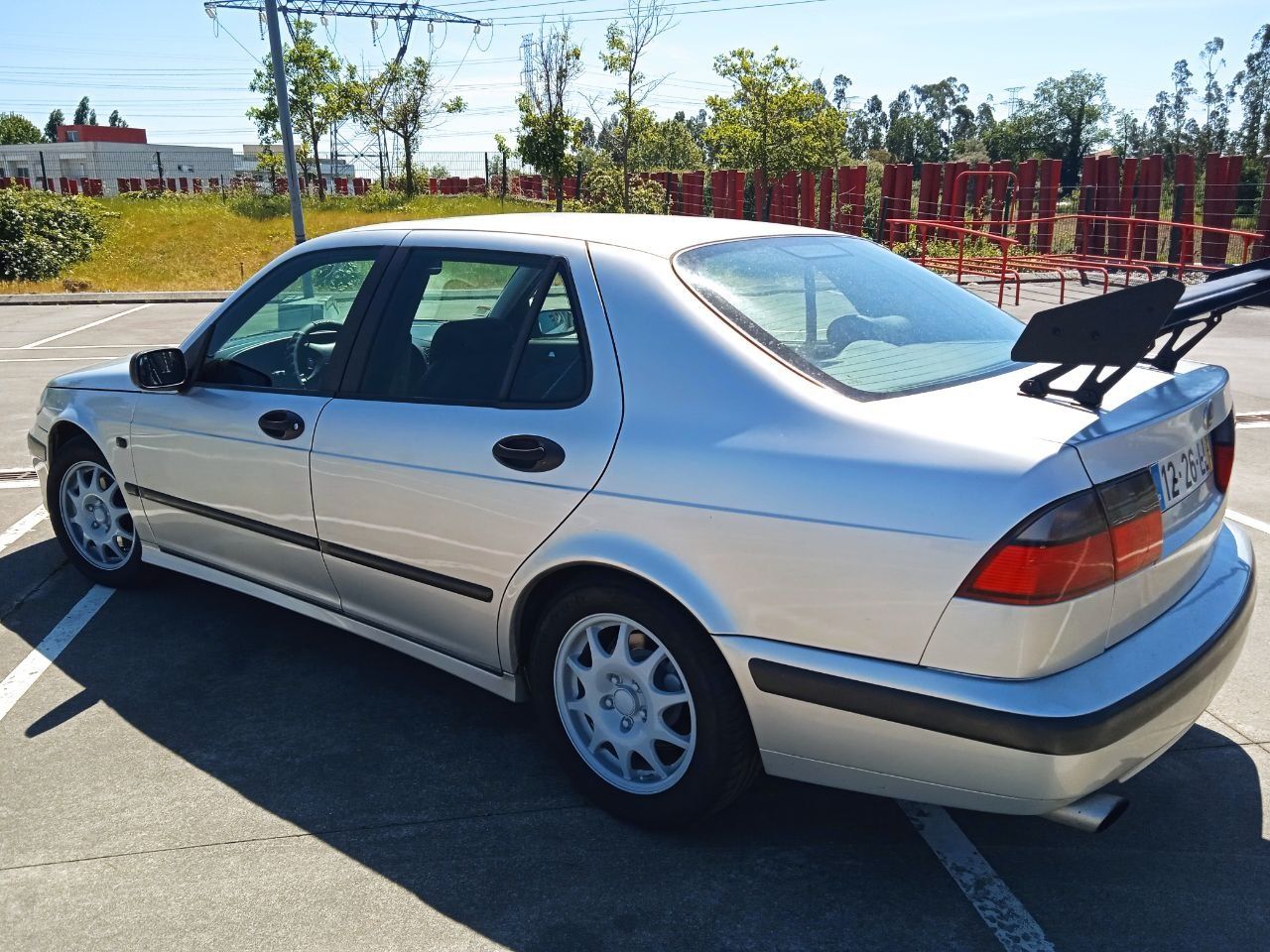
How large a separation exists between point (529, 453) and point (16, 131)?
152m

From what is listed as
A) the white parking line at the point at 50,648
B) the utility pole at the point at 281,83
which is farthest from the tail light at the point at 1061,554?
the utility pole at the point at 281,83

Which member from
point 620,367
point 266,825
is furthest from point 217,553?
point 620,367

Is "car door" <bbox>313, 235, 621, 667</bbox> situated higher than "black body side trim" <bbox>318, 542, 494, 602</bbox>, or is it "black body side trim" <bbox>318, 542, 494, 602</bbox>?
"car door" <bbox>313, 235, 621, 667</bbox>

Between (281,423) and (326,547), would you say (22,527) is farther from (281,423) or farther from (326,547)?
(326,547)

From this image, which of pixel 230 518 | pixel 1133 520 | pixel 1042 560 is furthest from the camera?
pixel 230 518

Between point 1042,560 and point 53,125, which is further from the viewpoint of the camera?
point 53,125

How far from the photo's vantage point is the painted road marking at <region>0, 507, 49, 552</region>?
17.9 ft

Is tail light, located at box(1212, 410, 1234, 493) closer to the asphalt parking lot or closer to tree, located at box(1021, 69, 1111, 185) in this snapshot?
the asphalt parking lot

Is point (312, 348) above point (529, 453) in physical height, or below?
above

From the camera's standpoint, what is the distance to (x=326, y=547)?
3.50 meters

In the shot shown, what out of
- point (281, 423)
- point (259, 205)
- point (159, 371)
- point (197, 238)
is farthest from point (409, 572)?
point (259, 205)

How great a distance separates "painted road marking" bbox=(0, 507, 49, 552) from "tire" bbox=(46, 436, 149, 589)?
2.77 ft

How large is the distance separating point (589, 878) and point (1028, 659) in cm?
122

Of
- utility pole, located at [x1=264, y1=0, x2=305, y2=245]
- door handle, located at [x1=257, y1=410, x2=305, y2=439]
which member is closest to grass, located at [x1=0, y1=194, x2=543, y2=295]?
utility pole, located at [x1=264, y1=0, x2=305, y2=245]
